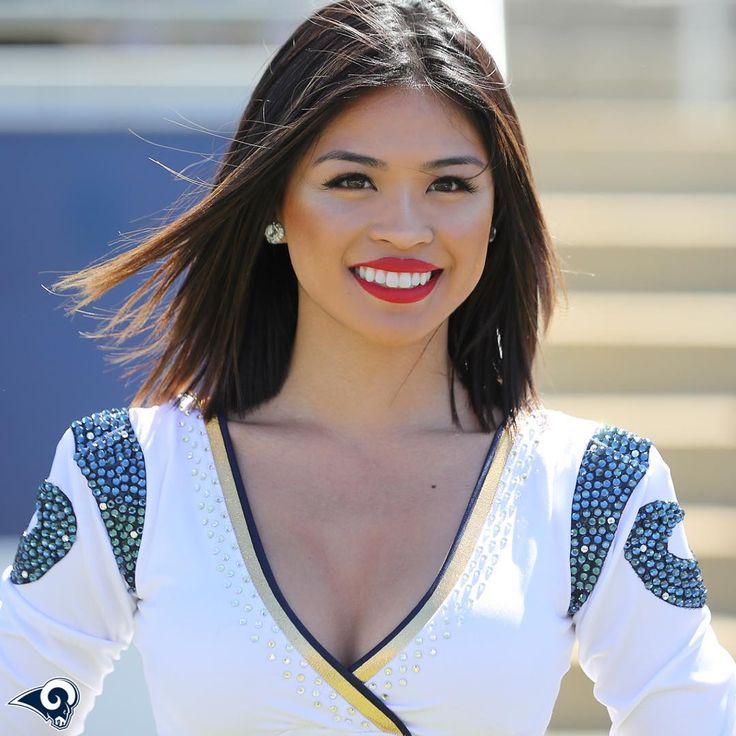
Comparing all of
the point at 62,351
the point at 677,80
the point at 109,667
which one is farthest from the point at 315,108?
the point at 677,80

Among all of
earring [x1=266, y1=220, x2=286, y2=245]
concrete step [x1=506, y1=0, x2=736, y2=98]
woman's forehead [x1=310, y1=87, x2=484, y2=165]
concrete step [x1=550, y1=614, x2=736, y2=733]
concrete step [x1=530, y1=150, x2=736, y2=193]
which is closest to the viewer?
woman's forehead [x1=310, y1=87, x2=484, y2=165]

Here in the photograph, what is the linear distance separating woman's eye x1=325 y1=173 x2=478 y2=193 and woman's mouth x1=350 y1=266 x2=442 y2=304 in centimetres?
12

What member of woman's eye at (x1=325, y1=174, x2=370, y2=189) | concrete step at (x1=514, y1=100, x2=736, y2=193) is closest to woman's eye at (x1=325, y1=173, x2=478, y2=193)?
woman's eye at (x1=325, y1=174, x2=370, y2=189)

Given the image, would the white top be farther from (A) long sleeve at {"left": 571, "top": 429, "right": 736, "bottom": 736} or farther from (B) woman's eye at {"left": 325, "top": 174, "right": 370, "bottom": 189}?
(B) woman's eye at {"left": 325, "top": 174, "right": 370, "bottom": 189}

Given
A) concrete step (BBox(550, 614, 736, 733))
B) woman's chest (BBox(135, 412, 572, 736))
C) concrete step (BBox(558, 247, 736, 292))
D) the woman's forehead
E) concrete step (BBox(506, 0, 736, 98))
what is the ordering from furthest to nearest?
1. concrete step (BBox(506, 0, 736, 98))
2. concrete step (BBox(558, 247, 736, 292))
3. concrete step (BBox(550, 614, 736, 733))
4. the woman's forehead
5. woman's chest (BBox(135, 412, 572, 736))

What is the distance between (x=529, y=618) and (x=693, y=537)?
2.02 meters

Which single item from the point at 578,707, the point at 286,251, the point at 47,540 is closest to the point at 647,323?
the point at 578,707

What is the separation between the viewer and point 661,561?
2.17 meters

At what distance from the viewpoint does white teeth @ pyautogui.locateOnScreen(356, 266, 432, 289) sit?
2174 mm

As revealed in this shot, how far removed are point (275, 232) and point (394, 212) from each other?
27 cm

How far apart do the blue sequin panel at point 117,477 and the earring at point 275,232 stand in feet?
1.18

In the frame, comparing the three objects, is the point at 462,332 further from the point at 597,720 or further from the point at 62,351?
Result: the point at 597,720

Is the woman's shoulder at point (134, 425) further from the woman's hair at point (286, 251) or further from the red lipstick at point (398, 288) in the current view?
the red lipstick at point (398, 288)

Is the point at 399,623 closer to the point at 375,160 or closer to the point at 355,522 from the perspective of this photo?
the point at 355,522
